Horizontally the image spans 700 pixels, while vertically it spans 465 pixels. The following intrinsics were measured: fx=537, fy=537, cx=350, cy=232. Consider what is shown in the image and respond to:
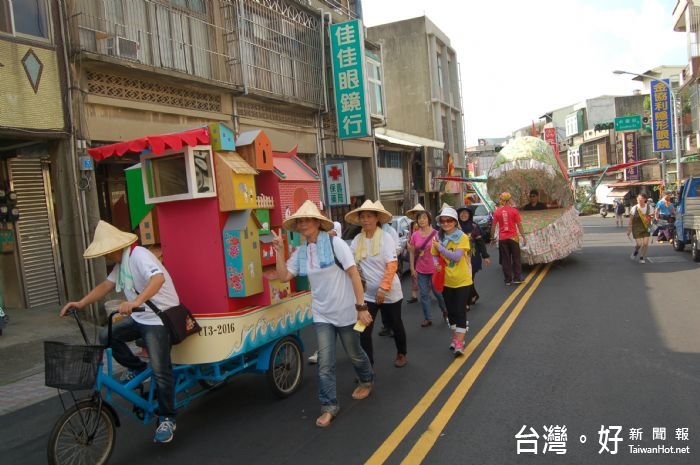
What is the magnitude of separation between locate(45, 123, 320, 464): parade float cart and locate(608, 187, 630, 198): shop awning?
41308 millimetres

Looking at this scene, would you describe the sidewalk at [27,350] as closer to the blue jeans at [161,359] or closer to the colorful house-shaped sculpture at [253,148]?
the blue jeans at [161,359]

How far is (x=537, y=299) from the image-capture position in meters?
9.23

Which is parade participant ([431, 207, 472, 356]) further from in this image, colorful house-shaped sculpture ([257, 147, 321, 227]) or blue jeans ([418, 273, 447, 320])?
blue jeans ([418, 273, 447, 320])

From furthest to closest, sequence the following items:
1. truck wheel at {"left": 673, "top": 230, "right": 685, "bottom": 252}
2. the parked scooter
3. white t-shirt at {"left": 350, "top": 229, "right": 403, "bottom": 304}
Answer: the parked scooter
truck wheel at {"left": 673, "top": 230, "right": 685, "bottom": 252}
white t-shirt at {"left": 350, "top": 229, "right": 403, "bottom": 304}

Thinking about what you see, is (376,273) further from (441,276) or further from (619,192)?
(619,192)

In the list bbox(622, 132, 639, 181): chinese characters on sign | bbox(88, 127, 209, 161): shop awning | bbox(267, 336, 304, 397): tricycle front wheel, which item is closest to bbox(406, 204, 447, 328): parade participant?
bbox(267, 336, 304, 397): tricycle front wheel

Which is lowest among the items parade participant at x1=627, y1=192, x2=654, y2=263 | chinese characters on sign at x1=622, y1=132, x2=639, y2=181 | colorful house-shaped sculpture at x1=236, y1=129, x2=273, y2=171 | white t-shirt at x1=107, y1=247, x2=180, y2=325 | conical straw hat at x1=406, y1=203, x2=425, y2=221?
parade participant at x1=627, y1=192, x2=654, y2=263

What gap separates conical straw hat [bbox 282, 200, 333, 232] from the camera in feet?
15.1

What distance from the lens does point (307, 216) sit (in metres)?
4.61

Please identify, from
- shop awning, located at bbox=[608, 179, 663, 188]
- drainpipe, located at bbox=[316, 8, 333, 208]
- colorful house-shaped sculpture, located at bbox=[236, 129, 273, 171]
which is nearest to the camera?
colorful house-shaped sculpture, located at bbox=[236, 129, 273, 171]

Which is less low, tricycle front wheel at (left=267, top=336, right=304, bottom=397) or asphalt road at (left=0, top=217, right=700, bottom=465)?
tricycle front wheel at (left=267, top=336, right=304, bottom=397)

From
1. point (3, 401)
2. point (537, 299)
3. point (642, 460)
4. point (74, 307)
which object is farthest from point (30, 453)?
point (537, 299)

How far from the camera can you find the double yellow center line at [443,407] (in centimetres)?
386

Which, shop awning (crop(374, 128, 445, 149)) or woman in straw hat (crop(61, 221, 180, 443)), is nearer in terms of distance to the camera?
woman in straw hat (crop(61, 221, 180, 443))
